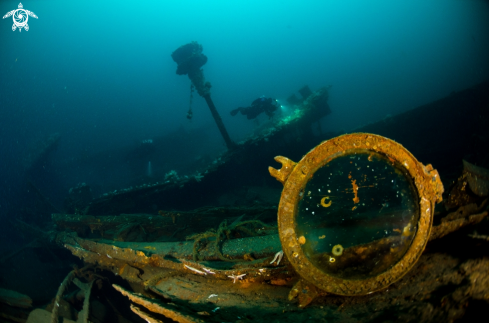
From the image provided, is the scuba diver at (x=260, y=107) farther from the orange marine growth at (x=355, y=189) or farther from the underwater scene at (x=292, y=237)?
the orange marine growth at (x=355, y=189)

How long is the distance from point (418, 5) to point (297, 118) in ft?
711

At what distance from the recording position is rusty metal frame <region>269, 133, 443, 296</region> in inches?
57.6

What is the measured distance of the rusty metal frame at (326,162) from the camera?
1.46 m

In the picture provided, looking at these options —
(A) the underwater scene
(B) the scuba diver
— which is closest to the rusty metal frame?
(A) the underwater scene

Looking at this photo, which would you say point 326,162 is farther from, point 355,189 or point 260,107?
point 260,107

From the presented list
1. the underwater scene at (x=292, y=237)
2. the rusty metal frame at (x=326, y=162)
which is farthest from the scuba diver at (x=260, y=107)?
the rusty metal frame at (x=326, y=162)

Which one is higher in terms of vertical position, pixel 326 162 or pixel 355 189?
pixel 326 162

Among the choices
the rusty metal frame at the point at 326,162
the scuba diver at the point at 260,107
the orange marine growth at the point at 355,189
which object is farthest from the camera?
the scuba diver at the point at 260,107

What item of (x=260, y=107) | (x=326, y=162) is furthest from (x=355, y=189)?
(x=260, y=107)

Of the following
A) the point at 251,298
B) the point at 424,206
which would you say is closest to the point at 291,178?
the point at 424,206

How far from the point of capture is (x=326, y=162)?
5.21 ft

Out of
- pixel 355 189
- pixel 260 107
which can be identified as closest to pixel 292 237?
pixel 355 189

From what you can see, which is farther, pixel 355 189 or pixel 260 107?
pixel 260 107

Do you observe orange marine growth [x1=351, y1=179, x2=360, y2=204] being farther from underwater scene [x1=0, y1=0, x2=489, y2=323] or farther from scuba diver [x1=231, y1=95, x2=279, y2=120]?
scuba diver [x1=231, y1=95, x2=279, y2=120]
